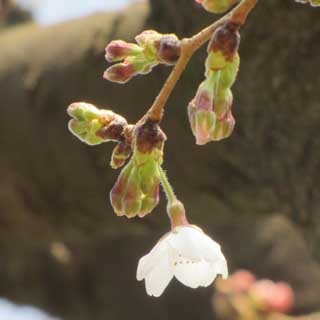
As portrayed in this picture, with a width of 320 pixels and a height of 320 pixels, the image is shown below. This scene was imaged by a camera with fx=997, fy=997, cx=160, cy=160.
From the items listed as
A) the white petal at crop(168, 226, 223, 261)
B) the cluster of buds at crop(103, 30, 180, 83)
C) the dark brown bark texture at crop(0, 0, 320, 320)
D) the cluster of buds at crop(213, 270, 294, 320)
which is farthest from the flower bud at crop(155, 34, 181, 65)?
the cluster of buds at crop(213, 270, 294, 320)

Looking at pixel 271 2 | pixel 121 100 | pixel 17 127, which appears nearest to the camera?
pixel 271 2

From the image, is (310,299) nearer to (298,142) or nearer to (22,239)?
(22,239)

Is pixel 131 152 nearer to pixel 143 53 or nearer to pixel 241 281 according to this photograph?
pixel 143 53

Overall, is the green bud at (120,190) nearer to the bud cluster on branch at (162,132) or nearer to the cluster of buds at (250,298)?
the bud cluster on branch at (162,132)

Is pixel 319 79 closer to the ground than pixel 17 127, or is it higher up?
higher up

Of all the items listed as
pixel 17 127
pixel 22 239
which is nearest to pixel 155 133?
pixel 17 127
